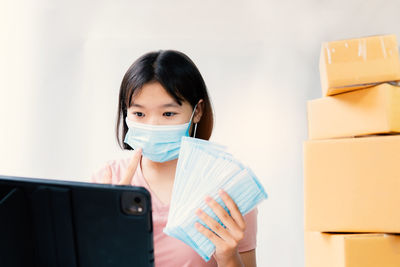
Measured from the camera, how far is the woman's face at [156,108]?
0.95 metres

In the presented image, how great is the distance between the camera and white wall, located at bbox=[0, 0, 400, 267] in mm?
1751

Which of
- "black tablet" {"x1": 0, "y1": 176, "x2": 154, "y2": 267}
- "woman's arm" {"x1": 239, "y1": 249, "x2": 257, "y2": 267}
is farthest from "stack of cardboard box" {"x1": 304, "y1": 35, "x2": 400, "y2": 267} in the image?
"black tablet" {"x1": 0, "y1": 176, "x2": 154, "y2": 267}

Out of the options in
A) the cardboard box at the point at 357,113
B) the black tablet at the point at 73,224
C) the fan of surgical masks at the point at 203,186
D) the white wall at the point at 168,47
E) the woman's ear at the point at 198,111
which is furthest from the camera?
the white wall at the point at 168,47

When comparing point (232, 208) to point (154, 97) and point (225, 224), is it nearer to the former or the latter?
point (225, 224)

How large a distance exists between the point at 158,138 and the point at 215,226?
1.11 feet

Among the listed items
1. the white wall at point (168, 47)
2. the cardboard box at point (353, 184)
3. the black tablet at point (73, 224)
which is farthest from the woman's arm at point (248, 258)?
the white wall at point (168, 47)

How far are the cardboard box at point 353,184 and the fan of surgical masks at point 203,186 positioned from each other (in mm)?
367

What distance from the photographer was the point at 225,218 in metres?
0.70

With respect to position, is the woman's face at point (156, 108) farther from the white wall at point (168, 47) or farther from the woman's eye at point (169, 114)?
the white wall at point (168, 47)

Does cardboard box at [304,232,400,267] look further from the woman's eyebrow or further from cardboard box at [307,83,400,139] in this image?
the woman's eyebrow

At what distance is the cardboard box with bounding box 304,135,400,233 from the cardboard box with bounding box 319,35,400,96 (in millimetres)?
150

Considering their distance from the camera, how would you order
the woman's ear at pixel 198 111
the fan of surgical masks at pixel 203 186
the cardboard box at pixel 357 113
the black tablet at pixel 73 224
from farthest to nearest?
the woman's ear at pixel 198 111 → the cardboard box at pixel 357 113 → the fan of surgical masks at pixel 203 186 → the black tablet at pixel 73 224

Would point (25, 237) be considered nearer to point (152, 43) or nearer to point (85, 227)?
point (85, 227)

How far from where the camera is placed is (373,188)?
37.1 inches
